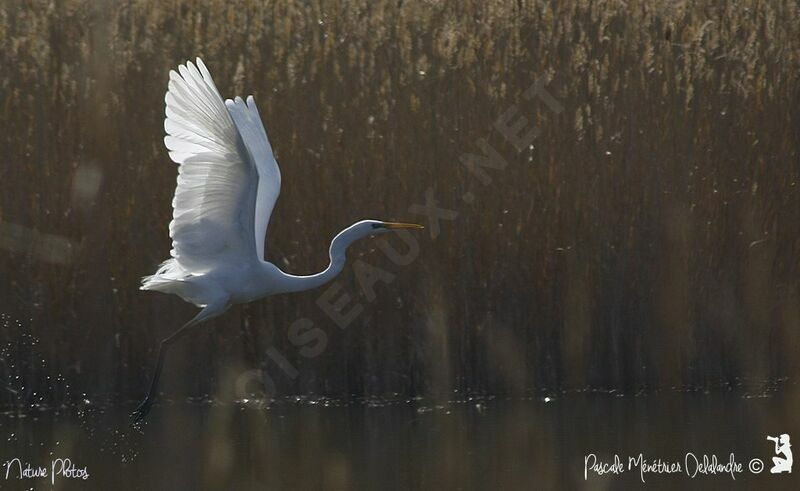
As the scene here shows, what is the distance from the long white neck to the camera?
7051 millimetres

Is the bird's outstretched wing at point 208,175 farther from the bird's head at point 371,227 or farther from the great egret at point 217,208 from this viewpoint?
the bird's head at point 371,227

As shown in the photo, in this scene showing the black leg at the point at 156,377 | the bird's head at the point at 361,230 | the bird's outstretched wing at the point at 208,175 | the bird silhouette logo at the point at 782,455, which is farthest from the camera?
the black leg at the point at 156,377

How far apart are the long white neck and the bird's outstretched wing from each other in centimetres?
21

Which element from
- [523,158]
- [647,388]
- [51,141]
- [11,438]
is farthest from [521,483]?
[51,141]

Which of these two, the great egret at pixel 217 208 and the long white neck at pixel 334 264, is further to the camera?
the long white neck at pixel 334 264

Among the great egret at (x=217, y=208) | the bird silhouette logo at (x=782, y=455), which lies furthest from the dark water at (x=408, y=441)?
the great egret at (x=217, y=208)

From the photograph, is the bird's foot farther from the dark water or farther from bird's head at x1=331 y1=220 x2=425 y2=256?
bird's head at x1=331 y1=220 x2=425 y2=256

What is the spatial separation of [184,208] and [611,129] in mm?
2703

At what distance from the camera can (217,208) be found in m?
6.59

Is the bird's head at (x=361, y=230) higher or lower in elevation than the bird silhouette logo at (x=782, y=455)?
higher

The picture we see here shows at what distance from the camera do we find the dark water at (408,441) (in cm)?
691

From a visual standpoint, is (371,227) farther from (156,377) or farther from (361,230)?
(156,377)

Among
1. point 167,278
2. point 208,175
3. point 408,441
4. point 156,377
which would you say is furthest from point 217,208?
point 408,441

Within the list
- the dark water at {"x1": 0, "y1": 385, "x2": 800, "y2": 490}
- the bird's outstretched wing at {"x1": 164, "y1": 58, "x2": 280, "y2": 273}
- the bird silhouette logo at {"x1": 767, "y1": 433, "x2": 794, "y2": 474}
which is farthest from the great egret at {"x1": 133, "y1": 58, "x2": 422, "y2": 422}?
the bird silhouette logo at {"x1": 767, "y1": 433, "x2": 794, "y2": 474}
